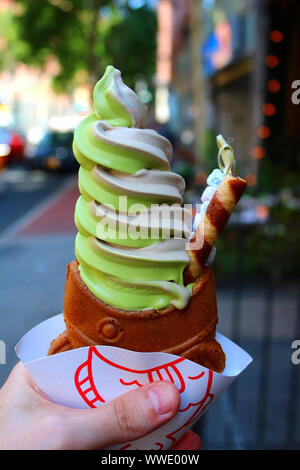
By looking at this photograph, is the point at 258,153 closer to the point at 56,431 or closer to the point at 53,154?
the point at 56,431

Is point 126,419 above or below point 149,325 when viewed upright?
below

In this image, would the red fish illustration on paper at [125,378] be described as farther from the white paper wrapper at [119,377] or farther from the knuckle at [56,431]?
the knuckle at [56,431]

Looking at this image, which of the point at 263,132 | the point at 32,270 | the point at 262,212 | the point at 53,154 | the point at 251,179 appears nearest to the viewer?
the point at 262,212

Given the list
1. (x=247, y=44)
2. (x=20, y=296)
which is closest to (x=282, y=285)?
(x=20, y=296)

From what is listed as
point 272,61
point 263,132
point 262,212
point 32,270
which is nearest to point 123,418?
point 262,212

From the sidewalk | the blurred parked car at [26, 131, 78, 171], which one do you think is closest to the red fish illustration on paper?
the sidewalk

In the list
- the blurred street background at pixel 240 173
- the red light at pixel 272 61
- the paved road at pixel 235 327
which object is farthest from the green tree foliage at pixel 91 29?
the paved road at pixel 235 327
